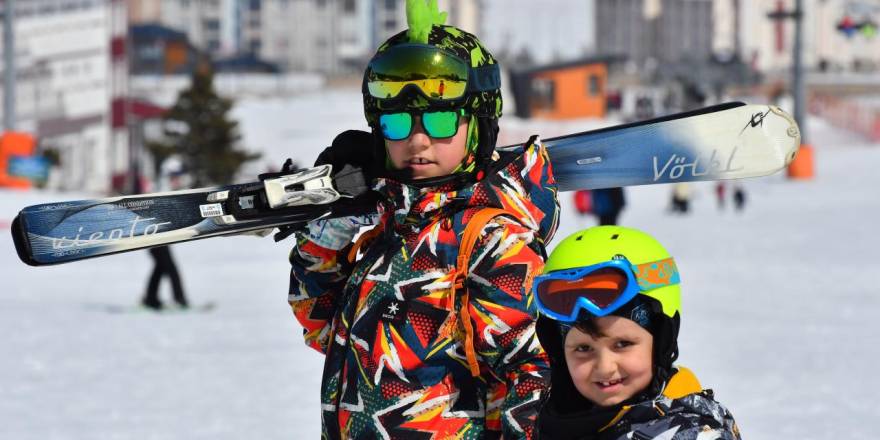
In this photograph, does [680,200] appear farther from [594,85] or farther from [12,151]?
[594,85]

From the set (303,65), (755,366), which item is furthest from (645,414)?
(303,65)

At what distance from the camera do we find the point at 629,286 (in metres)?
2.48

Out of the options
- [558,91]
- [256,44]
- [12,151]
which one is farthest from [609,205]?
[256,44]

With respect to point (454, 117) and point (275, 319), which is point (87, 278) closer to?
point (275, 319)

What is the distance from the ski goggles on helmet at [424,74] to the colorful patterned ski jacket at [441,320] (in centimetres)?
19

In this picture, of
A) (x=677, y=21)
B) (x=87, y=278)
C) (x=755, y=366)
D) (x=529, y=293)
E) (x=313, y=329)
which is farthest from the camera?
(x=677, y=21)

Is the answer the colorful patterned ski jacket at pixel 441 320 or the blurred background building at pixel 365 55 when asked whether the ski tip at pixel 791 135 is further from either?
the blurred background building at pixel 365 55

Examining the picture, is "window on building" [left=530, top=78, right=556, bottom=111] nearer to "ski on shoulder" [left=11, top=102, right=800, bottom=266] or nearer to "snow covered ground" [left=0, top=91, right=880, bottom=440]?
"snow covered ground" [left=0, top=91, right=880, bottom=440]

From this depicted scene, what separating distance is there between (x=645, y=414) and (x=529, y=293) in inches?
15.8

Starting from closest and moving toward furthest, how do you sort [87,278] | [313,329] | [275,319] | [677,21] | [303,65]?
1. [313,329]
2. [275,319]
3. [87,278]
4. [303,65]
5. [677,21]

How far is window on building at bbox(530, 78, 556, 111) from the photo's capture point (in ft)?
169

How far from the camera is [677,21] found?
383 ft

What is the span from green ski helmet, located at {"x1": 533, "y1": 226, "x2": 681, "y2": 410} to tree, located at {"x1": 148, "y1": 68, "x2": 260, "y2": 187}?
42.6 meters

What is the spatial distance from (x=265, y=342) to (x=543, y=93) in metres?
42.6
